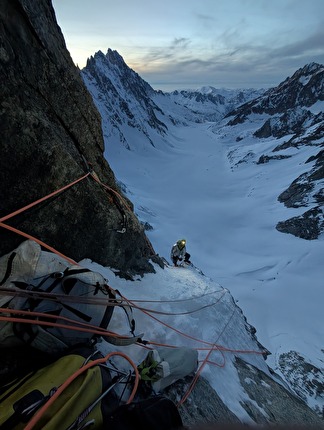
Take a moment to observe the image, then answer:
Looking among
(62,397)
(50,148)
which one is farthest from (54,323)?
(50,148)

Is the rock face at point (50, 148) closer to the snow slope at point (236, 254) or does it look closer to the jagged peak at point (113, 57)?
the snow slope at point (236, 254)

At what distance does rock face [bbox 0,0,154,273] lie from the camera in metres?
4.10

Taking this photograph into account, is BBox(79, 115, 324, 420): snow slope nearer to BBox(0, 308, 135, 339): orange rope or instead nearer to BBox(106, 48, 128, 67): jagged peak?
BBox(0, 308, 135, 339): orange rope

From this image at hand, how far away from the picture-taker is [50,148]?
4.60 m

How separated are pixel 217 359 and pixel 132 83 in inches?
6579

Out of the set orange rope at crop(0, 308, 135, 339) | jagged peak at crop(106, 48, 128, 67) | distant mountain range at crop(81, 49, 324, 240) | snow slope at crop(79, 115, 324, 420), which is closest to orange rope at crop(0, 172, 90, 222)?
orange rope at crop(0, 308, 135, 339)

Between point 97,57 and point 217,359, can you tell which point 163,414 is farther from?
point 97,57

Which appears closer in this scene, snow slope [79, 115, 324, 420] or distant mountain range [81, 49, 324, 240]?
snow slope [79, 115, 324, 420]

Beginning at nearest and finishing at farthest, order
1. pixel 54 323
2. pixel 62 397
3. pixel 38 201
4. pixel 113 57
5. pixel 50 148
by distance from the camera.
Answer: pixel 62 397
pixel 54 323
pixel 38 201
pixel 50 148
pixel 113 57

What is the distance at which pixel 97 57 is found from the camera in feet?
478

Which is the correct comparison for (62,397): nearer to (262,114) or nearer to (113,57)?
(262,114)

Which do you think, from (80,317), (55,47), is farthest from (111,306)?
(55,47)

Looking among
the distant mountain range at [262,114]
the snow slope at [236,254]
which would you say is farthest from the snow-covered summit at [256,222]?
the distant mountain range at [262,114]

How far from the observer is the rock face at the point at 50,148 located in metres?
4.10
